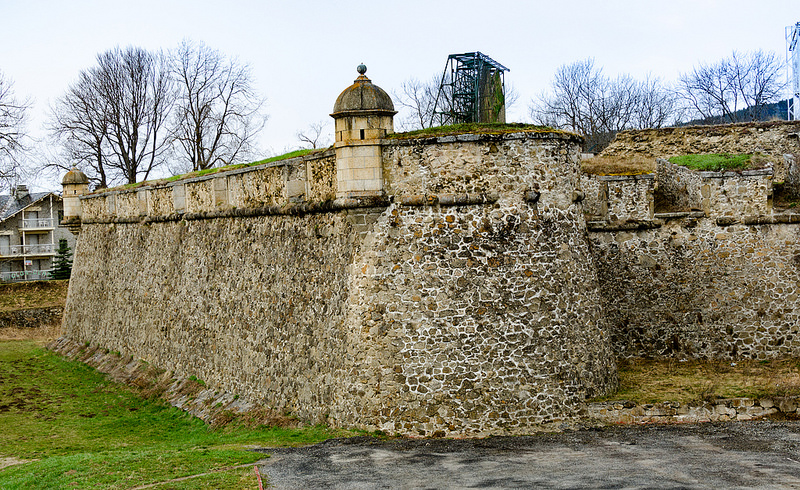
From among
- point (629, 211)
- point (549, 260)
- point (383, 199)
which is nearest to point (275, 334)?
point (383, 199)

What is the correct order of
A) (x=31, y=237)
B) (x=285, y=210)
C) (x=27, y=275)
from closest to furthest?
1. (x=285, y=210)
2. (x=27, y=275)
3. (x=31, y=237)

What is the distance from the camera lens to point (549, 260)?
45.2 feet

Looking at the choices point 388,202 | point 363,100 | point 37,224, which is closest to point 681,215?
point 388,202

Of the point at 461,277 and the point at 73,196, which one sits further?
the point at 73,196

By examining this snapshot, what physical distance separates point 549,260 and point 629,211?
4.55m

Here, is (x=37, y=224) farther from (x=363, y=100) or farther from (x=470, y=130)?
(x=470, y=130)

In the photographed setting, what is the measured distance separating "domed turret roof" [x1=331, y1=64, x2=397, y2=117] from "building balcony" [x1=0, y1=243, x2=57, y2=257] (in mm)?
40958

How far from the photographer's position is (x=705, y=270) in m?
17.2

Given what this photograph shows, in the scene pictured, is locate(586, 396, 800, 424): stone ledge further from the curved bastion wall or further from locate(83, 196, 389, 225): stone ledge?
locate(83, 196, 389, 225): stone ledge

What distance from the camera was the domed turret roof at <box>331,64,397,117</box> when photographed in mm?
13750

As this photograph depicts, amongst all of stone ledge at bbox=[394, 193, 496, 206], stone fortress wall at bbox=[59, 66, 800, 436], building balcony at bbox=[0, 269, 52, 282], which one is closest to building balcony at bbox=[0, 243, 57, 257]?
building balcony at bbox=[0, 269, 52, 282]

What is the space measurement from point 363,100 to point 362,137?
2.00ft

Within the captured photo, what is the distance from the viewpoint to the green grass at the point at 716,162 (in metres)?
19.1

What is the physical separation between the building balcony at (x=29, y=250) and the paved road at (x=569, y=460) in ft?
138
